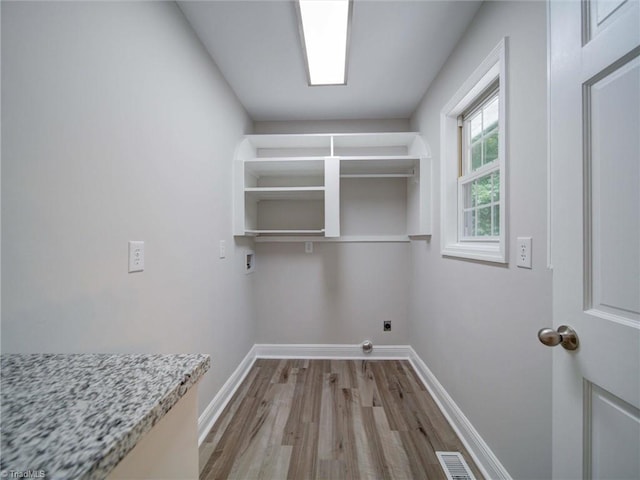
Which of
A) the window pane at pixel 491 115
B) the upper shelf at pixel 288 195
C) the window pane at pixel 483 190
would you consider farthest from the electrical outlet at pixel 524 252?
the upper shelf at pixel 288 195

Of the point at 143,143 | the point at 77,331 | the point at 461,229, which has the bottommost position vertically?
the point at 77,331

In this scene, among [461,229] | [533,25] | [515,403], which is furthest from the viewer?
[461,229]

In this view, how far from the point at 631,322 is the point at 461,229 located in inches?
54.0

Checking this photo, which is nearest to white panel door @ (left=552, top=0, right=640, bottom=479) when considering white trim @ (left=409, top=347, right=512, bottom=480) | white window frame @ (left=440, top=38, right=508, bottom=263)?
white window frame @ (left=440, top=38, right=508, bottom=263)

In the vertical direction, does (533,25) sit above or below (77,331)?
above

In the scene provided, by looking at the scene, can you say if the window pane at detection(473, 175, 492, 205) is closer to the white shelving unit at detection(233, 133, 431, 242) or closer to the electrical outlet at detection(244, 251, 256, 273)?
the white shelving unit at detection(233, 133, 431, 242)

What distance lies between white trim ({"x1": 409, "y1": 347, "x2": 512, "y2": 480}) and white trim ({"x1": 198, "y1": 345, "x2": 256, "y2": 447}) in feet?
5.07

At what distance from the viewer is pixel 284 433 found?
5.31ft

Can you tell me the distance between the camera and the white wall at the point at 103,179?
69 centimetres

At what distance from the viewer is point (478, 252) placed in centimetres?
142

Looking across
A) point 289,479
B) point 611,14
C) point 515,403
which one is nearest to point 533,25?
point 611,14

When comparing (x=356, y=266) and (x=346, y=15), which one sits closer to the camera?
(x=346, y=15)

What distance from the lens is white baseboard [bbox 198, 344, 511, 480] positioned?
4.46ft

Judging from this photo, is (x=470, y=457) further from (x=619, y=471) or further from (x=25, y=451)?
(x=25, y=451)
